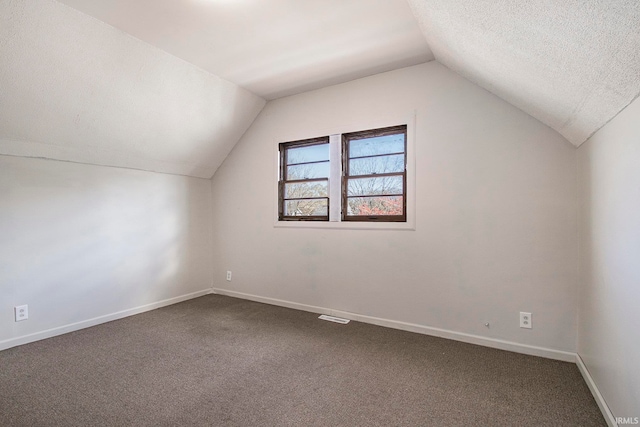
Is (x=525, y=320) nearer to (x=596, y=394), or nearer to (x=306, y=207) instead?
(x=596, y=394)

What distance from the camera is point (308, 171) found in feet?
12.7

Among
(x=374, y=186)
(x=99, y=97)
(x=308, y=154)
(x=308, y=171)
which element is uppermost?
(x=99, y=97)

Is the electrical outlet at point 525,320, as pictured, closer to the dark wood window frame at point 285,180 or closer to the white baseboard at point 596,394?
the white baseboard at point 596,394

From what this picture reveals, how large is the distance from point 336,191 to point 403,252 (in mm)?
1002

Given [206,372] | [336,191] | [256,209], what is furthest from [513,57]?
[256,209]

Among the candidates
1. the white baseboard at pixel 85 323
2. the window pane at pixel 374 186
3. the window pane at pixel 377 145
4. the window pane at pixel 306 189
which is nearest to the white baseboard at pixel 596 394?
the window pane at pixel 374 186

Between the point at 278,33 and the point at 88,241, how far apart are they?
9.13ft

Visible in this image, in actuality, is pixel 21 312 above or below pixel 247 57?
below

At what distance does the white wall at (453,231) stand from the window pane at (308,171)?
22 cm

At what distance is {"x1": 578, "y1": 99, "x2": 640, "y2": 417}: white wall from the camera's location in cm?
144

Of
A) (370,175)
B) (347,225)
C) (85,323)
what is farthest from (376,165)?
(85,323)

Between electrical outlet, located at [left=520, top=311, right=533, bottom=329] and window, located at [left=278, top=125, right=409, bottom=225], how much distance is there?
4.16 feet

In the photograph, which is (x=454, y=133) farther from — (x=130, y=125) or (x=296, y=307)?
(x=130, y=125)

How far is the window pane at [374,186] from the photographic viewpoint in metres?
3.24
